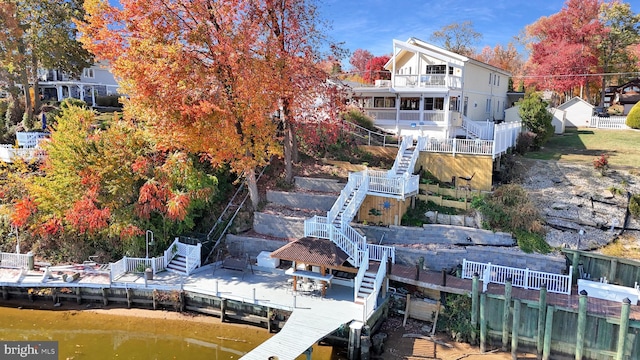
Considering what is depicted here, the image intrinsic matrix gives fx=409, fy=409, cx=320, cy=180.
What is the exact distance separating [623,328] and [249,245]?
44.5ft

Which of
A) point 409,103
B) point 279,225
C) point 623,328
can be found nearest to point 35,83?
point 279,225

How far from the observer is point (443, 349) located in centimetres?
1307

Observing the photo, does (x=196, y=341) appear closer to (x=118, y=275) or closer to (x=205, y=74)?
(x=118, y=275)

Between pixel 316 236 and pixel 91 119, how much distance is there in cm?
1151

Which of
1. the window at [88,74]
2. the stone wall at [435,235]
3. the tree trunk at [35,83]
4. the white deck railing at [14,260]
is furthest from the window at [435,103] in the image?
the window at [88,74]

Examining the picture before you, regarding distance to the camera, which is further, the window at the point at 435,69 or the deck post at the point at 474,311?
the window at the point at 435,69

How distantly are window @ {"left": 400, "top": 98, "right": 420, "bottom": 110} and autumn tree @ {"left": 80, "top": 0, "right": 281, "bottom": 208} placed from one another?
10.6 meters

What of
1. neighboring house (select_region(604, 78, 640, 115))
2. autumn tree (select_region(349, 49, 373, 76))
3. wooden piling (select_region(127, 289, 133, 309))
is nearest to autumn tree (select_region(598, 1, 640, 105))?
neighboring house (select_region(604, 78, 640, 115))

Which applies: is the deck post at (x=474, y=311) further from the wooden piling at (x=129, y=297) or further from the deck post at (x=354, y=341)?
the wooden piling at (x=129, y=297)

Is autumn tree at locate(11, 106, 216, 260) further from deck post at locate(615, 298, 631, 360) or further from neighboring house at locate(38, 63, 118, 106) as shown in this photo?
neighboring house at locate(38, 63, 118, 106)

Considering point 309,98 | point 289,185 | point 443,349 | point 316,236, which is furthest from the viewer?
point 289,185

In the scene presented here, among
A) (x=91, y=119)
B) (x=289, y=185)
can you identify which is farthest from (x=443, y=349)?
(x=91, y=119)

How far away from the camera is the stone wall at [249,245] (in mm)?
17891

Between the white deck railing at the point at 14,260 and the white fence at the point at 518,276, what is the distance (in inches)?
711
